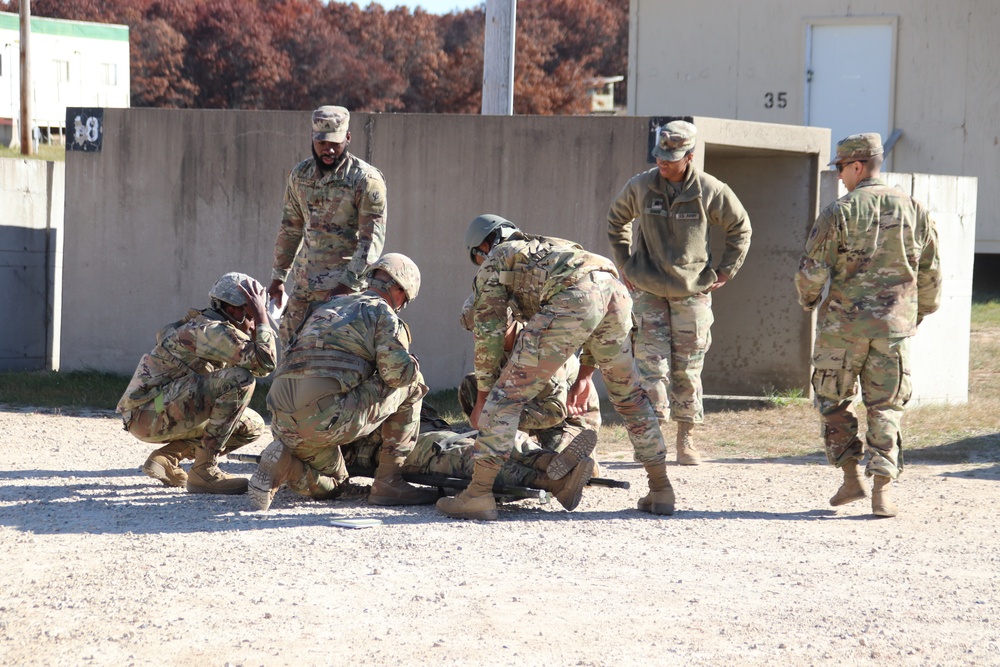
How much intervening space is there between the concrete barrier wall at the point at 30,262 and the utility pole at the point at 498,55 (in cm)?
425

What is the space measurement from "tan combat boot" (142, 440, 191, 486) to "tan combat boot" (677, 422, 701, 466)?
2.97 metres

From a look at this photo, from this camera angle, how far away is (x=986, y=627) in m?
4.43

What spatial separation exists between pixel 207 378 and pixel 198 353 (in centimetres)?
14

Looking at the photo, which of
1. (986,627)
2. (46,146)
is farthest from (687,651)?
(46,146)

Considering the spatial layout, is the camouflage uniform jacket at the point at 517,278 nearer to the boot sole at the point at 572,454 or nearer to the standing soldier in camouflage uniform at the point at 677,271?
the boot sole at the point at 572,454

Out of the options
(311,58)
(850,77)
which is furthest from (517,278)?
(311,58)

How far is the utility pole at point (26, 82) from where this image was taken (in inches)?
912

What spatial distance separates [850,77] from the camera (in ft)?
54.7

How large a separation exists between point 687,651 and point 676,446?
154 inches

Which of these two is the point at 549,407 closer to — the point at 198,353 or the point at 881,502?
the point at 881,502

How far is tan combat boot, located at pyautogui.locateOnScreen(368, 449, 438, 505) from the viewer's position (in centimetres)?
625

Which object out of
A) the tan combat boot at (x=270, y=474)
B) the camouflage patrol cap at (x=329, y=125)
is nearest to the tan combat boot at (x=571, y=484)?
the tan combat boot at (x=270, y=474)

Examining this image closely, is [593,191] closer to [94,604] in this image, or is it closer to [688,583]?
[688,583]

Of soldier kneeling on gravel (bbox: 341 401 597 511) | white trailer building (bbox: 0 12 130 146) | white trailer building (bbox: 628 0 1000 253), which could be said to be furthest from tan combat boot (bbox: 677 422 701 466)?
white trailer building (bbox: 0 12 130 146)
